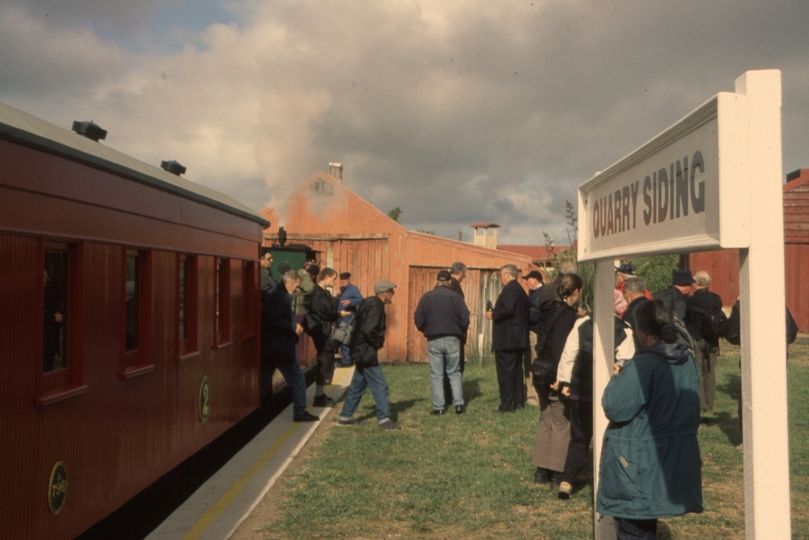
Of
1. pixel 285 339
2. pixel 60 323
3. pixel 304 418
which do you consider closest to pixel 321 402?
pixel 304 418

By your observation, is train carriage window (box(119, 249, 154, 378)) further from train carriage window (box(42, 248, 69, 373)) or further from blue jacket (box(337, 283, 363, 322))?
blue jacket (box(337, 283, 363, 322))

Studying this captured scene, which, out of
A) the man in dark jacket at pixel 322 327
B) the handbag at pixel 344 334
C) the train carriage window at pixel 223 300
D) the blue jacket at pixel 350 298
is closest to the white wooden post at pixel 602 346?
the train carriage window at pixel 223 300

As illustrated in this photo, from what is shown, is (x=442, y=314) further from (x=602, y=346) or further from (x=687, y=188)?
(x=687, y=188)

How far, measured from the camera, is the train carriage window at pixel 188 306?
23.0ft

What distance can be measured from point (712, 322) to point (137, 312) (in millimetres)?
6402

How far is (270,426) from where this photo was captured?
32.0 feet

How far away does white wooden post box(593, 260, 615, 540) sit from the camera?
15.6 ft

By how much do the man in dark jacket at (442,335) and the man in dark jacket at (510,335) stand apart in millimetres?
475

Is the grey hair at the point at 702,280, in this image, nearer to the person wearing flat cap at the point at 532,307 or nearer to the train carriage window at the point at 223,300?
the person wearing flat cap at the point at 532,307

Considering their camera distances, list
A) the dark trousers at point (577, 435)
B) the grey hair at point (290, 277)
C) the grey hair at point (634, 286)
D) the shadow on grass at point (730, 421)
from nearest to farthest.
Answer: the dark trousers at point (577, 435), the grey hair at point (634, 286), the shadow on grass at point (730, 421), the grey hair at point (290, 277)

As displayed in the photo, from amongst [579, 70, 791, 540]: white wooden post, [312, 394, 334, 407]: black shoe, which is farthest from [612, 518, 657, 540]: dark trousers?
[312, 394, 334, 407]: black shoe

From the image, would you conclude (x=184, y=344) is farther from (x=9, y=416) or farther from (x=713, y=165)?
(x=713, y=165)

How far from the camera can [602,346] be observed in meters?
4.83

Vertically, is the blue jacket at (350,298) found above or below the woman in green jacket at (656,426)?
above
